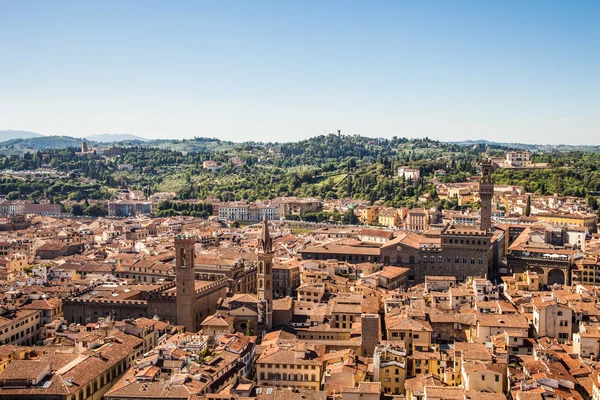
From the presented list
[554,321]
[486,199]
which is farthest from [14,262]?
[554,321]

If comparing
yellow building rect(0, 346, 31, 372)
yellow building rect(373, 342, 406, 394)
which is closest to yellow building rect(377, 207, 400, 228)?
yellow building rect(373, 342, 406, 394)

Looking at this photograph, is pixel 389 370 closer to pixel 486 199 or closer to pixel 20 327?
pixel 20 327

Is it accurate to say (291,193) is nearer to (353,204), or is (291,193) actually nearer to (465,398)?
(353,204)

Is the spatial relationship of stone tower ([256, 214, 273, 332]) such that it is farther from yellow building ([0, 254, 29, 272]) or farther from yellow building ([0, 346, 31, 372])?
yellow building ([0, 254, 29, 272])

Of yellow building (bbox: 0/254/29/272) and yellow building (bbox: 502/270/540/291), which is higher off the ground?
yellow building (bbox: 502/270/540/291)

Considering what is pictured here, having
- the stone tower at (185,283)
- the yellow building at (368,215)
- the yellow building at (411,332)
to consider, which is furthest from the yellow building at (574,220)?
the stone tower at (185,283)

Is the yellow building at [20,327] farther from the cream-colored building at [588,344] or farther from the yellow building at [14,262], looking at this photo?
the cream-colored building at [588,344]

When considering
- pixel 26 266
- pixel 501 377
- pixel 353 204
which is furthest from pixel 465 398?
pixel 353 204

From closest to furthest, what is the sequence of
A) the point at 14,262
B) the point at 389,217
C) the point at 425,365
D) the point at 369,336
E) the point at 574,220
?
the point at 425,365 < the point at 369,336 < the point at 14,262 < the point at 574,220 < the point at 389,217
